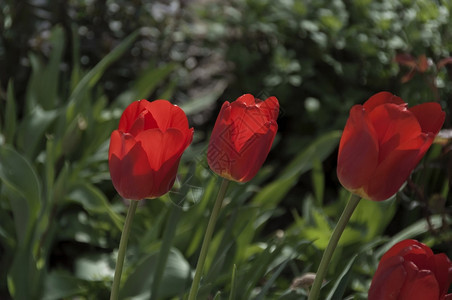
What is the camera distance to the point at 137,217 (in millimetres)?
2125

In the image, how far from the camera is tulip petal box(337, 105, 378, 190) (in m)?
0.86

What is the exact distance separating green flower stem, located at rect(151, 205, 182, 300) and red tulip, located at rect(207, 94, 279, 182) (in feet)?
1.87

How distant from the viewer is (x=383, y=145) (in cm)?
88

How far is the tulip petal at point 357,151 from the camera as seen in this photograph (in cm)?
86

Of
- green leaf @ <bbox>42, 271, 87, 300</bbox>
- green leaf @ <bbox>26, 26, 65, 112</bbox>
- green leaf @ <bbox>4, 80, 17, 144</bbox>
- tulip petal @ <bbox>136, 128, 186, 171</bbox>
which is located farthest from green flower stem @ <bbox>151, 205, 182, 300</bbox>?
green leaf @ <bbox>26, 26, 65, 112</bbox>

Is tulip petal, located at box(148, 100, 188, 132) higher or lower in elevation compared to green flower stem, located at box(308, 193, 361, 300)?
higher

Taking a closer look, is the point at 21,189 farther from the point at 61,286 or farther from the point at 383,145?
the point at 383,145

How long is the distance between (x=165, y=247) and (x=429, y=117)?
78cm

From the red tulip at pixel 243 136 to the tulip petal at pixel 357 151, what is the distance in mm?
97

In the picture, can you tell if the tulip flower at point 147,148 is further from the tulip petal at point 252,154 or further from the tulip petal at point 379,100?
the tulip petal at point 379,100

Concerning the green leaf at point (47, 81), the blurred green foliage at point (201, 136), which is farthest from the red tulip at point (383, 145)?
the green leaf at point (47, 81)

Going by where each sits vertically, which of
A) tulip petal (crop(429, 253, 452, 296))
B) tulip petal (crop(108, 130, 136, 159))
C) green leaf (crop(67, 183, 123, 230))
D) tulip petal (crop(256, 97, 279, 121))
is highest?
tulip petal (crop(256, 97, 279, 121))

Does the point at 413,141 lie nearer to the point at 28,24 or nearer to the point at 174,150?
the point at 174,150

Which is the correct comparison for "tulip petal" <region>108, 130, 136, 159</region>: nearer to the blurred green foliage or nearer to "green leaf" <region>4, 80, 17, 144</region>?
the blurred green foliage
